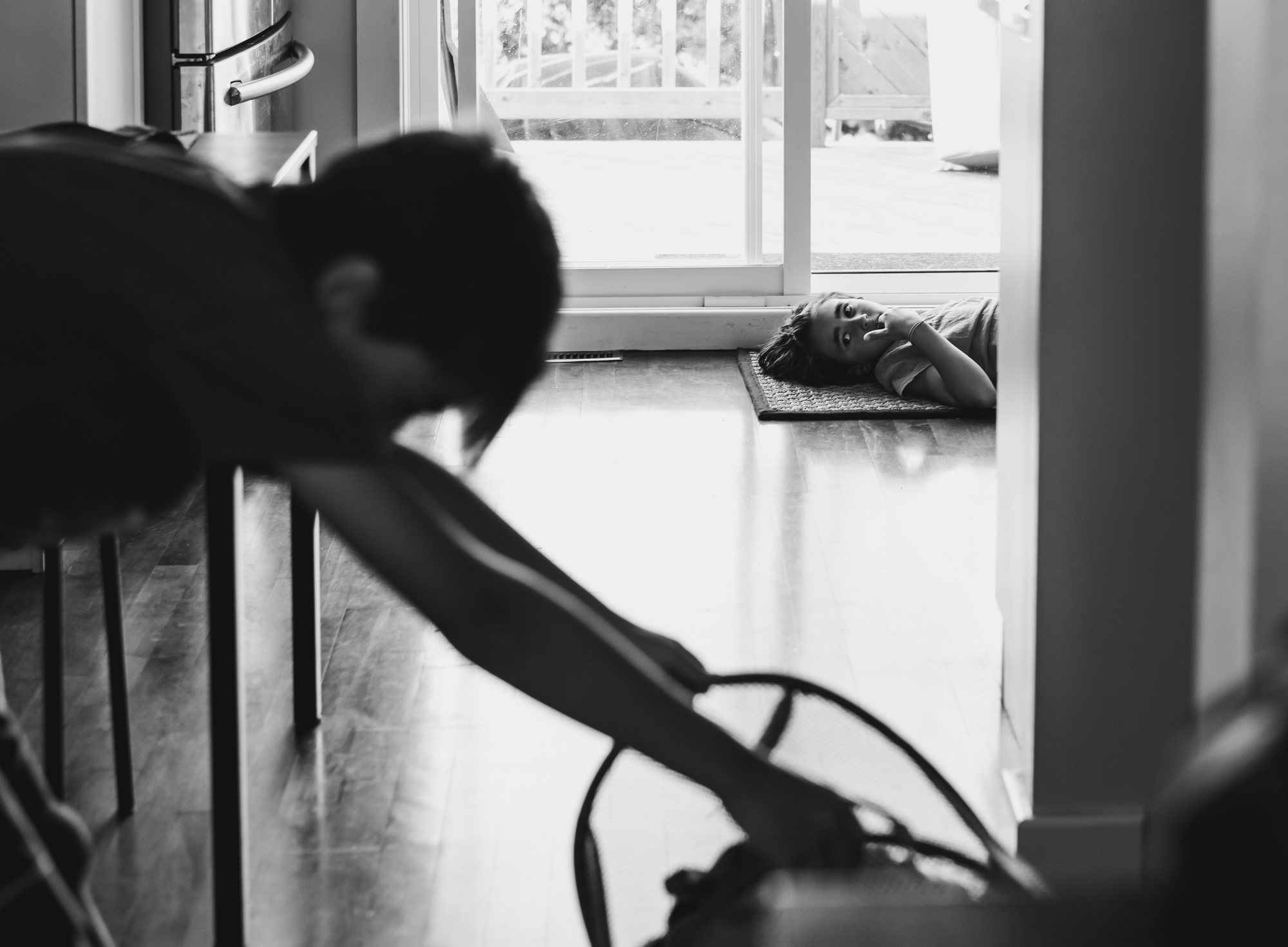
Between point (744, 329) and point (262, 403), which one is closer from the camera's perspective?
point (262, 403)

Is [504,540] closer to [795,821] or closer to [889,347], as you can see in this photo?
[795,821]

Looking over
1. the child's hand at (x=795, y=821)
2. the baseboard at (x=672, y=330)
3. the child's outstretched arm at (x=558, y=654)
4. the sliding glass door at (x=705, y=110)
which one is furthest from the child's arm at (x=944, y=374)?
the child's hand at (x=795, y=821)

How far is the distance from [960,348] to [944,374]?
0.75 feet

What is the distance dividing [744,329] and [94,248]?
13.3 ft

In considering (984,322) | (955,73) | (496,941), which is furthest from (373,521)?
(955,73)

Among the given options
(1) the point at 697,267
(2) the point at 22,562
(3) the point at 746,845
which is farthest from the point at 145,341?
(1) the point at 697,267

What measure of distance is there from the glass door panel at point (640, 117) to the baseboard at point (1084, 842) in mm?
3255

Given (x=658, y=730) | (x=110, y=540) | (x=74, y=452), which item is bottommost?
(x=110, y=540)

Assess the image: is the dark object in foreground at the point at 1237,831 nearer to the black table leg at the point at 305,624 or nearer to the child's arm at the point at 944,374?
the black table leg at the point at 305,624

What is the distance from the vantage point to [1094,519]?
5.74ft

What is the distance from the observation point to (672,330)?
4.81 m

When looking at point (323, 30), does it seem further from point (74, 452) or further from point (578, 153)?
point (74, 452)

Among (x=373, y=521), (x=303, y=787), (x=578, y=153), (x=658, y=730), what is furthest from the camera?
(x=578, y=153)

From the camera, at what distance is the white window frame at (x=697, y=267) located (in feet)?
15.6
